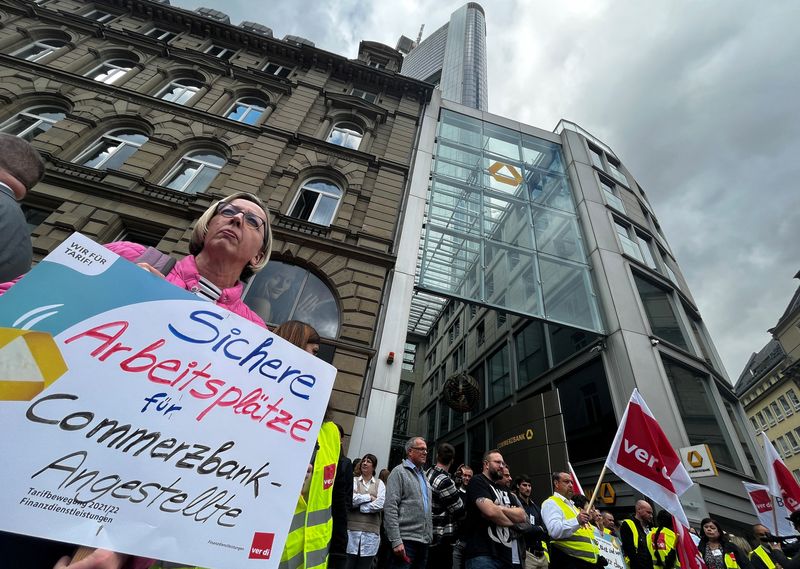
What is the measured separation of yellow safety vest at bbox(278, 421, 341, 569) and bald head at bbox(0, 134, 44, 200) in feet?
7.41

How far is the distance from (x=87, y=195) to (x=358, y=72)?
11168 mm

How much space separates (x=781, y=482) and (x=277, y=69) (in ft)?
64.6

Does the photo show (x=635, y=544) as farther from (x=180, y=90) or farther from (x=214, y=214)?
(x=180, y=90)

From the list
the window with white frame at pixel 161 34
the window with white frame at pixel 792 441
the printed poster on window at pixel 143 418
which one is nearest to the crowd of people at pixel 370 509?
the printed poster on window at pixel 143 418

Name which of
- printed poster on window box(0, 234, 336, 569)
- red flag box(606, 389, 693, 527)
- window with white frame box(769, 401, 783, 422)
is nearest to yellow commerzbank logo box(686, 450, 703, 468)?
red flag box(606, 389, 693, 527)

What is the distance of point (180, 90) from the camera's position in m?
12.8

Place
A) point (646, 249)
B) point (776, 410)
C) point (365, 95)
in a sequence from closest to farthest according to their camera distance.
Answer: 1. point (646, 249)
2. point (365, 95)
3. point (776, 410)

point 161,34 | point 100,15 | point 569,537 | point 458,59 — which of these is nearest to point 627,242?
point 569,537

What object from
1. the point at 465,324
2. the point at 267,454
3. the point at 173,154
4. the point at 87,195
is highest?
the point at 465,324

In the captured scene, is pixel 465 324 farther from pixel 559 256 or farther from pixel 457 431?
pixel 559 256

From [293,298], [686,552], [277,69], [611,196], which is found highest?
[277,69]

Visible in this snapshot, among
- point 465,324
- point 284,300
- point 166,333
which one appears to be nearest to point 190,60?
point 284,300

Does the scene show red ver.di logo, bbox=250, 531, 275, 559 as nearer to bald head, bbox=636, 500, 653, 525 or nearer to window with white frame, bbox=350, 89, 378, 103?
bald head, bbox=636, 500, 653, 525

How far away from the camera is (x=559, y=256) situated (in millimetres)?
12422
